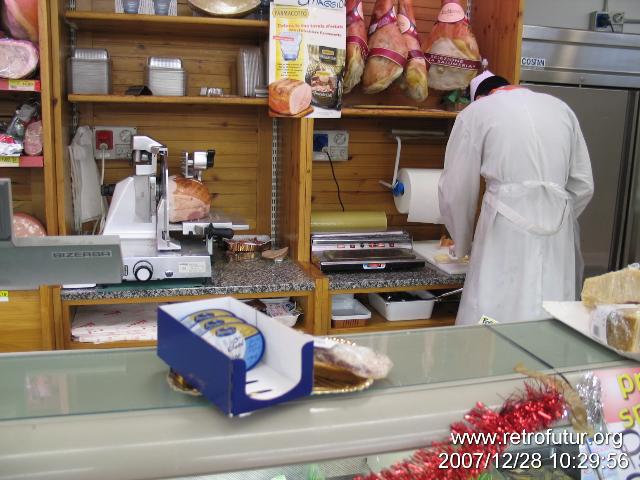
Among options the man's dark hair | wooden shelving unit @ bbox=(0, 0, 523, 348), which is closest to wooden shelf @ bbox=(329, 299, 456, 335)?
wooden shelving unit @ bbox=(0, 0, 523, 348)

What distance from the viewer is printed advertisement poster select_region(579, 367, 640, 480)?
1087 mm

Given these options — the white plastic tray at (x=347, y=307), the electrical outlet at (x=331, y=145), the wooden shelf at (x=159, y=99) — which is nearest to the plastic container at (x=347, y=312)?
the white plastic tray at (x=347, y=307)

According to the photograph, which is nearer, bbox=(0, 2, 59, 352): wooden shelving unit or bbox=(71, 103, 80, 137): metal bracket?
bbox=(0, 2, 59, 352): wooden shelving unit

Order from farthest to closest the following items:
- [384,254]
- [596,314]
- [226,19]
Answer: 1. [384,254]
2. [226,19]
3. [596,314]

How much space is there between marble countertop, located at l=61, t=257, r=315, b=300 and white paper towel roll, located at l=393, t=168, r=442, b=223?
68 centimetres

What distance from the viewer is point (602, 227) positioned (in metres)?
3.87

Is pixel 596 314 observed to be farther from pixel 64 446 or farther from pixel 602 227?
pixel 602 227

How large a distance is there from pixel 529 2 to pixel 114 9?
8.42ft

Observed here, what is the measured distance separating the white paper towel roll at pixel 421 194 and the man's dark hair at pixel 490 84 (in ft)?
1.61

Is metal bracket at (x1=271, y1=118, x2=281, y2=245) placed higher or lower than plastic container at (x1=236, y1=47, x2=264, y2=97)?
lower

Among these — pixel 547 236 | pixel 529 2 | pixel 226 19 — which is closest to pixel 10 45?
pixel 226 19

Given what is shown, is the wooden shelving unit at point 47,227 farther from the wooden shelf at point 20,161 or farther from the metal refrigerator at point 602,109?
the metal refrigerator at point 602,109

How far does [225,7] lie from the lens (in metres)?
2.89

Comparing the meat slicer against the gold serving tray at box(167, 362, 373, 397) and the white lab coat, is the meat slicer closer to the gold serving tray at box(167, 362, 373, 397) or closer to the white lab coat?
the white lab coat
